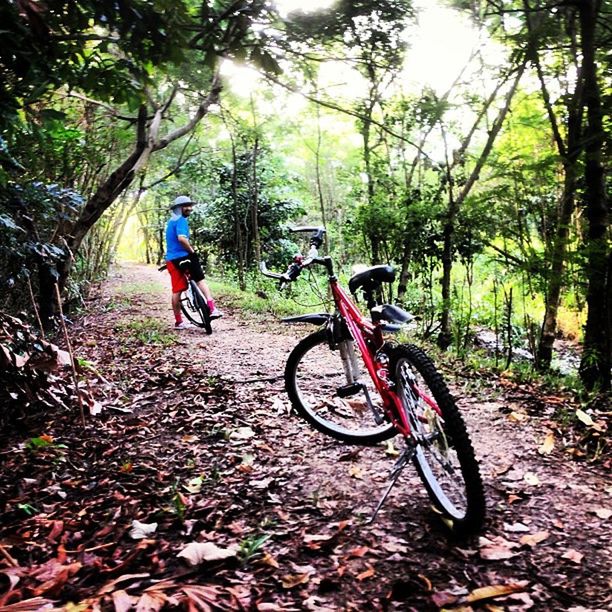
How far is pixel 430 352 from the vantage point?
6312 millimetres

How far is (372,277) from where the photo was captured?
10.2 feet

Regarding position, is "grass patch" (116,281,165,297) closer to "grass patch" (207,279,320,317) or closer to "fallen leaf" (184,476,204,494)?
"grass patch" (207,279,320,317)

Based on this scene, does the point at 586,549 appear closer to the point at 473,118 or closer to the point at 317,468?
the point at 317,468

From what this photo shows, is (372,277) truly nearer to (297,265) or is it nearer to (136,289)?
(297,265)

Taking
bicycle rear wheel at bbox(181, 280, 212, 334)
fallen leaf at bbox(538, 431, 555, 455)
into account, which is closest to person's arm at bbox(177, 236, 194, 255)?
bicycle rear wheel at bbox(181, 280, 212, 334)

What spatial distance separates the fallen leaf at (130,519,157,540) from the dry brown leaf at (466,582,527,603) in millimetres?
1569

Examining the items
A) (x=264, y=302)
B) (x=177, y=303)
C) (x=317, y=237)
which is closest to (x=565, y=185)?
(x=317, y=237)

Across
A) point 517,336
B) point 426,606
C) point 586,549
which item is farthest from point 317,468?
point 517,336

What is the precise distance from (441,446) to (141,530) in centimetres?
162

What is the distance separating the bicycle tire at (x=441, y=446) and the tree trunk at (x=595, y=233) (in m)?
2.50

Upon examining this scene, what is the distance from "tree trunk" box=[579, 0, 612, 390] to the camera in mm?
4195

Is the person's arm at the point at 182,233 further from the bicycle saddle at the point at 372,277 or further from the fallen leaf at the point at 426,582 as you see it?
the fallen leaf at the point at 426,582

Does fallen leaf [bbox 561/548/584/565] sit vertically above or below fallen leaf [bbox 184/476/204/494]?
below

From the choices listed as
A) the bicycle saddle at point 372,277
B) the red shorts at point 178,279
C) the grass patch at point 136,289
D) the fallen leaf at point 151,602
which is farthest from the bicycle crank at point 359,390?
the grass patch at point 136,289
